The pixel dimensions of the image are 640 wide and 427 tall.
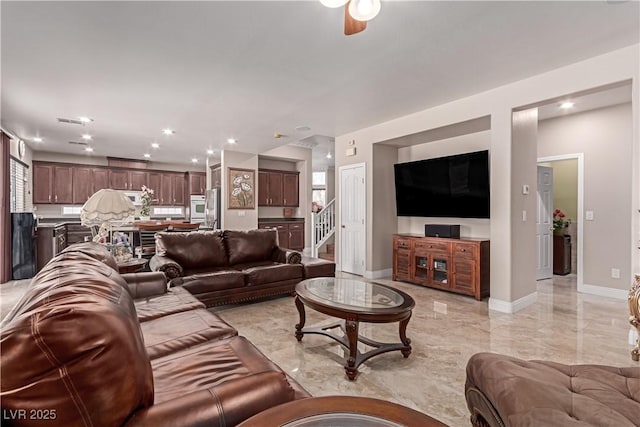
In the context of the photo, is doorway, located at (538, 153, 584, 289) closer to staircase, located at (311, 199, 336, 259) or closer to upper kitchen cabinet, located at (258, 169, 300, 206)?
staircase, located at (311, 199, 336, 259)

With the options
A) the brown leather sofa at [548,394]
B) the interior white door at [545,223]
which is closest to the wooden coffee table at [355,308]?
the brown leather sofa at [548,394]

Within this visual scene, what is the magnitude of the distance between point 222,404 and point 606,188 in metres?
5.65

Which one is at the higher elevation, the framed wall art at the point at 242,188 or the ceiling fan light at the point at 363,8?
the ceiling fan light at the point at 363,8

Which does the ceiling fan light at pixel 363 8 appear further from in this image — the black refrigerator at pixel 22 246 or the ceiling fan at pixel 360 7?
the black refrigerator at pixel 22 246

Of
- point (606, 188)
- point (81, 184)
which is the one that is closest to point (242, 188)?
point (81, 184)

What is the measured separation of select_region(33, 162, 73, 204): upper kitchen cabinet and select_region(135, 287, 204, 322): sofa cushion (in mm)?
6700

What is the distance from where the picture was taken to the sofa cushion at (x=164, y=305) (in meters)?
2.13

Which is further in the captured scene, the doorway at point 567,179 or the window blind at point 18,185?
the window blind at point 18,185

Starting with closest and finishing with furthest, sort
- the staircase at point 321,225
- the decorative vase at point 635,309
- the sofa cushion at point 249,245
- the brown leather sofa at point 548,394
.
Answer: the brown leather sofa at point 548,394 < the decorative vase at point 635,309 < the sofa cushion at point 249,245 < the staircase at point 321,225

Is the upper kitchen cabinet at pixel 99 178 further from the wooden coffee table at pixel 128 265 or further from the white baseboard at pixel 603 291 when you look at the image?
the white baseboard at pixel 603 291

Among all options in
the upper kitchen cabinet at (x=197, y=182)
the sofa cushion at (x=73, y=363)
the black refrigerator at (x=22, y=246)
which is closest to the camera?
the sofa cushion at (x=73, y=363)

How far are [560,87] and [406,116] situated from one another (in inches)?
74.4

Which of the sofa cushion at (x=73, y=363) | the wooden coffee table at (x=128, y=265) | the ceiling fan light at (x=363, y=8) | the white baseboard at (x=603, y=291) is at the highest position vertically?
the ceiling fan light at (x=363, y=8)

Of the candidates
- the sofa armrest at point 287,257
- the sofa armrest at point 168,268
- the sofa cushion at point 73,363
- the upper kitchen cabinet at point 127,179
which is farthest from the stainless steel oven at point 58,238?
the sofa cushion at point 73,363
